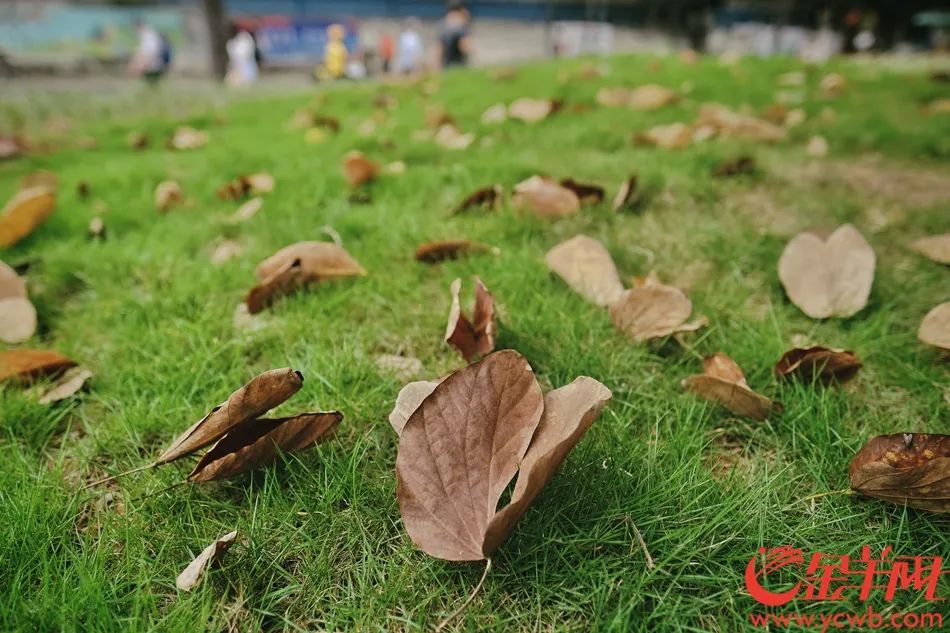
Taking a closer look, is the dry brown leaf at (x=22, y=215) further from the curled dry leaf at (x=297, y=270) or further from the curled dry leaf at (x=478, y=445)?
the curled dry leaf at (x=478, y=445)

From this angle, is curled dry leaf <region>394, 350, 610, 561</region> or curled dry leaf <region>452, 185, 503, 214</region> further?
curled dry leaf <region>452, 185, 503, 214</region>

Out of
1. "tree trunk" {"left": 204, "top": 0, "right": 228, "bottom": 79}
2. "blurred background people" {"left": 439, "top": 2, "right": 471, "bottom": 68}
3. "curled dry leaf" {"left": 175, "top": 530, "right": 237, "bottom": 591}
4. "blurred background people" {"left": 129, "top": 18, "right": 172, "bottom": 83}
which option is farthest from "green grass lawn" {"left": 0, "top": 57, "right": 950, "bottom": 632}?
"blurred background people" {"left": 129, "top": 18, "right": 172, "bottom": 83}

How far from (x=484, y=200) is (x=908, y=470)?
1413 millimetres

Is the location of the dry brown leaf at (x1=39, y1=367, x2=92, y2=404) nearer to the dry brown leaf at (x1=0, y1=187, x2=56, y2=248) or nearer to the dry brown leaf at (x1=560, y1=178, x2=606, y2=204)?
the dry brown leaf at (x1=0, y1=187, x2=56, y2=248)

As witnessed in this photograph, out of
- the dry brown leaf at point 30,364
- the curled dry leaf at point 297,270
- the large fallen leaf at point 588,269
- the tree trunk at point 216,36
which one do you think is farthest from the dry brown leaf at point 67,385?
the tree trunk at point 216,36

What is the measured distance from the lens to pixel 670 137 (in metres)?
2.69

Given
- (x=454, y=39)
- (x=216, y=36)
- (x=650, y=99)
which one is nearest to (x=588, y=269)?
(x=650, y=99)

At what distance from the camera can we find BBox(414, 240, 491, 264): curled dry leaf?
1.58 metres

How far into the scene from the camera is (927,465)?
0.79 meters

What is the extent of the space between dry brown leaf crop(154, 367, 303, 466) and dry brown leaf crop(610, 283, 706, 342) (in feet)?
2.31

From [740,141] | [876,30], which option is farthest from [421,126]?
[876,30]

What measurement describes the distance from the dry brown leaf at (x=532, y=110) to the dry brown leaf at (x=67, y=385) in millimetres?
2831

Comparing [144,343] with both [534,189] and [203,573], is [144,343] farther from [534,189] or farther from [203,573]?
[534,189]

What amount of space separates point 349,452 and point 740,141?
254 cm
